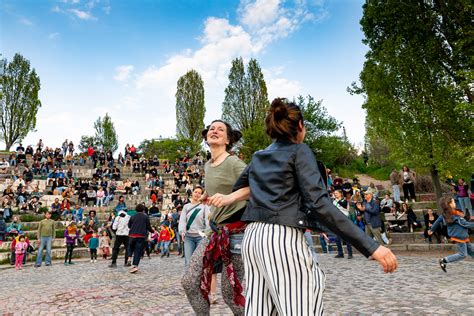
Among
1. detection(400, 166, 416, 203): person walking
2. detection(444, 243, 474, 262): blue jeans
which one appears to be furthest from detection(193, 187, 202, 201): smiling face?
detection(400, 166, 416, 203): person walking

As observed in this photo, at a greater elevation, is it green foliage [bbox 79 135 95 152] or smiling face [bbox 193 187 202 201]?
green foliage [bbox 79 135 95 152]

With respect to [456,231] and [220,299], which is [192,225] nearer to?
[220,299]

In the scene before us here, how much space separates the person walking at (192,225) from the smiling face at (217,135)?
216cm

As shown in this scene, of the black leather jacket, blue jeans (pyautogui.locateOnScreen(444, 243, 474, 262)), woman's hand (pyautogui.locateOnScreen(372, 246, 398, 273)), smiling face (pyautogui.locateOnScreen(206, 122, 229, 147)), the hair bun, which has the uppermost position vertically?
smiling face (pyautogui.locateOnScreen(206, 122, 229, 147))

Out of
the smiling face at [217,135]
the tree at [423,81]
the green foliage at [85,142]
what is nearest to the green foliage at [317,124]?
the tree at [423,81]

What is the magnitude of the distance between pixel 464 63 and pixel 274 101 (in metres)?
15.9

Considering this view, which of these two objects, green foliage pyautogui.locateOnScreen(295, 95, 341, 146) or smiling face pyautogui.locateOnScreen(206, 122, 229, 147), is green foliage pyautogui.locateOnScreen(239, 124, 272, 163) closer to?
green foliage pyautogui.locateOnScreen(295, 95, 341, 146)

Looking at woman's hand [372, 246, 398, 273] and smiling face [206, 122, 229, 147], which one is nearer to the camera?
woman's hand [372, 246, 398, 273]

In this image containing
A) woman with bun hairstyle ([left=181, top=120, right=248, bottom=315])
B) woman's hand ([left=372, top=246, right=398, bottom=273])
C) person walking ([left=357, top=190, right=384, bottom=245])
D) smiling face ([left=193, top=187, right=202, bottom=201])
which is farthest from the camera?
person walking ([left=357, top=190, right=384, bottom=245])

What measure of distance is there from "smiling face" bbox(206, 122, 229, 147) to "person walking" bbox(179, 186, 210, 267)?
2.16m

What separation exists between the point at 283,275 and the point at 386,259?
1.63 feet

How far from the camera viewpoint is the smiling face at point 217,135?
3096mm

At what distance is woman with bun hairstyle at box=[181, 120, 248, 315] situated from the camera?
273 centimetres

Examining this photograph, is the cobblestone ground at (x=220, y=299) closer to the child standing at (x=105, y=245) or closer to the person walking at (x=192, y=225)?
the person walking at (x=192, y=225)
